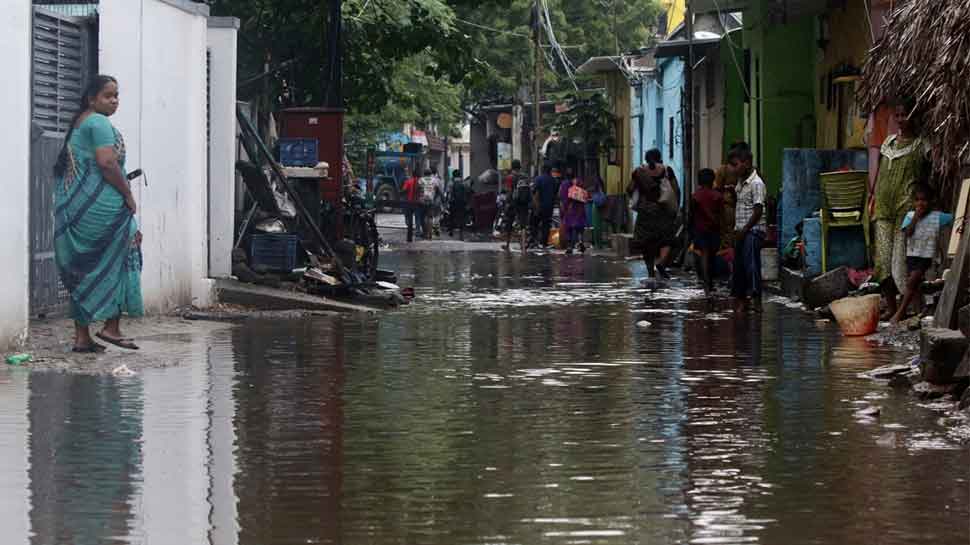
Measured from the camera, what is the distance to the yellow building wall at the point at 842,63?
21953 mm

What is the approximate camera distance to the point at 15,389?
35.7 ft

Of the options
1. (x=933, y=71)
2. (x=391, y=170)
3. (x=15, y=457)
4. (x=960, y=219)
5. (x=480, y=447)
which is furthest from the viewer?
(x=391, y=170)

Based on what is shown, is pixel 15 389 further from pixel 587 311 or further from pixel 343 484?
pixel 587 311

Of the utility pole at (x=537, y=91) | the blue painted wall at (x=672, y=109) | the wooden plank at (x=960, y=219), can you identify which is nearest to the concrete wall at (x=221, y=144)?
the wooden plank at (x=960, y=219)

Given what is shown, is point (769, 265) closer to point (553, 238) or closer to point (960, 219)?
point (960, 219)

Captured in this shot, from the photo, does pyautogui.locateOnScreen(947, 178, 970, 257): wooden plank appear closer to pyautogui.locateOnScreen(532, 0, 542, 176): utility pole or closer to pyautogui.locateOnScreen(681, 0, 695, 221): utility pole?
pyautogui.locateOnScreen(681, 0, 695, 221): utility pole

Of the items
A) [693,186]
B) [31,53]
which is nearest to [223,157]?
[31,53]

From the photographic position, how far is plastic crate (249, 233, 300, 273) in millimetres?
19156

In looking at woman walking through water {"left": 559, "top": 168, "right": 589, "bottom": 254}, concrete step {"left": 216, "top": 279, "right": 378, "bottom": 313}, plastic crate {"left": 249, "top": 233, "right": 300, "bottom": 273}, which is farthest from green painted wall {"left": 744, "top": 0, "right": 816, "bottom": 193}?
concrete step {"left": 216, "top": 279, "right": 378, "bottom": 313}

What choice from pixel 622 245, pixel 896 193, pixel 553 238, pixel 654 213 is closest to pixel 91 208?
pixel 896 193

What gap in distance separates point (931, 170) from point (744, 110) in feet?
50.4

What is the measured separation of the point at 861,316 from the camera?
1528 cm

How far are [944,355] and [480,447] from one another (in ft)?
10.8

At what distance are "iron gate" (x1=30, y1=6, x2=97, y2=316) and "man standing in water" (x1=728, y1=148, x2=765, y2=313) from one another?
723cm
